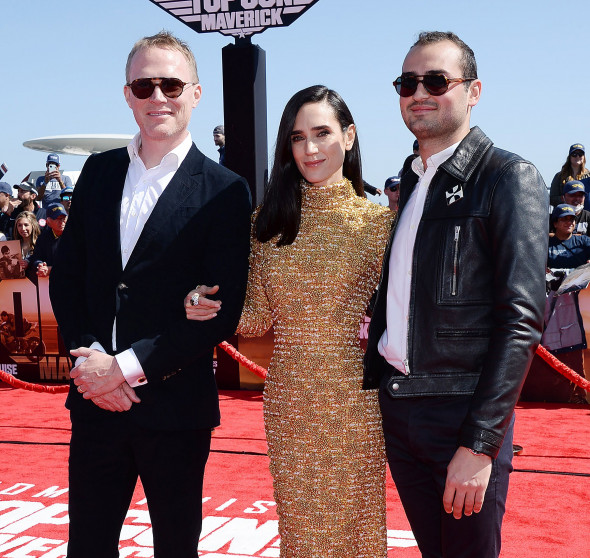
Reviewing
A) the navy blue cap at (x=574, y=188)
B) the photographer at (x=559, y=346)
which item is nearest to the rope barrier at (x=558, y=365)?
the photographer at (x=559, y=346)

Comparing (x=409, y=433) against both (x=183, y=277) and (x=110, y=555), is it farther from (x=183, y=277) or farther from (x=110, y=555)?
(x=110, y=555)

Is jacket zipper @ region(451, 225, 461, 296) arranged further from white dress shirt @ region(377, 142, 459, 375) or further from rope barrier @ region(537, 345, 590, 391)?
rope barrier @ region(537, 345, 590, 391)

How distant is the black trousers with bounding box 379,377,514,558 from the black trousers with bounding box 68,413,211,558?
671 millimetres

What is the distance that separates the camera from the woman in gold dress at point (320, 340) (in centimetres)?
268

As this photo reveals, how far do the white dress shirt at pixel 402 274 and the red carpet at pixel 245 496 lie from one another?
1.77 m

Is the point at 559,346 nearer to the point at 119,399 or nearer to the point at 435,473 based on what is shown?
the point at 435,473

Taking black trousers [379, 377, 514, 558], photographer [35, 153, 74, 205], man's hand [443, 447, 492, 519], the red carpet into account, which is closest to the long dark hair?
black trousers [379, 377, 514, 558]

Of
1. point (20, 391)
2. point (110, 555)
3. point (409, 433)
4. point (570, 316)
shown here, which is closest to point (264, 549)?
point (110, 555)

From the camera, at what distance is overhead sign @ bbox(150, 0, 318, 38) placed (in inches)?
293

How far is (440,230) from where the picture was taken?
2238 millimetres

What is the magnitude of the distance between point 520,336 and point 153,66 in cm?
149

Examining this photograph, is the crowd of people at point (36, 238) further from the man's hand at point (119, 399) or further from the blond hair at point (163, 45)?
the man's hand at point (119, 399)

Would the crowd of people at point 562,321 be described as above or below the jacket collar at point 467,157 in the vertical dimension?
below

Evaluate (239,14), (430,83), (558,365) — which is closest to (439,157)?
(430,83)
